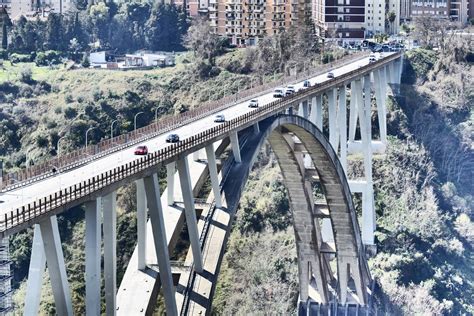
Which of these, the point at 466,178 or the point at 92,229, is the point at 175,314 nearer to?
the point at 92,229

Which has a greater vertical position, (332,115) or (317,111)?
(317,111)

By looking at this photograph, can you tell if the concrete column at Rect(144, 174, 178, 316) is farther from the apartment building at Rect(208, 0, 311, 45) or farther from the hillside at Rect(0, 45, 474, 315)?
the apartment building at Rect(208, 0, 311, 45)

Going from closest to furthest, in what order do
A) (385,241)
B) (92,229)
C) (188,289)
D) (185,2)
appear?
1. (92,229)
2. (188,289)
3. (385,241)
4. (185,2)

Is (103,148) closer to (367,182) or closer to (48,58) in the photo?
(367,182)

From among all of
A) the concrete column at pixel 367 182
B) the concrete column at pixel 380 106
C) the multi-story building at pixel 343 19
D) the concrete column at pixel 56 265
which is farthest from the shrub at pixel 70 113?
the concrete column at pixel 56 265

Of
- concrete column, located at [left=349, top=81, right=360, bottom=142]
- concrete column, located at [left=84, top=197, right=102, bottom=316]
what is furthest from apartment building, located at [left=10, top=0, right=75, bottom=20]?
concrete column, located at [left=84, top=197, right=102, bottom=316]

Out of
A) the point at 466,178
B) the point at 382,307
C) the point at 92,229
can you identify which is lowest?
the point at 382,307

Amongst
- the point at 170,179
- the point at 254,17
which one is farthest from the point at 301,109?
the point at 254,17

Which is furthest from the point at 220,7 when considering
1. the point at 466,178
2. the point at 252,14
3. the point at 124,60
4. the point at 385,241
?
the point at 385,241

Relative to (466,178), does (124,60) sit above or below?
above
